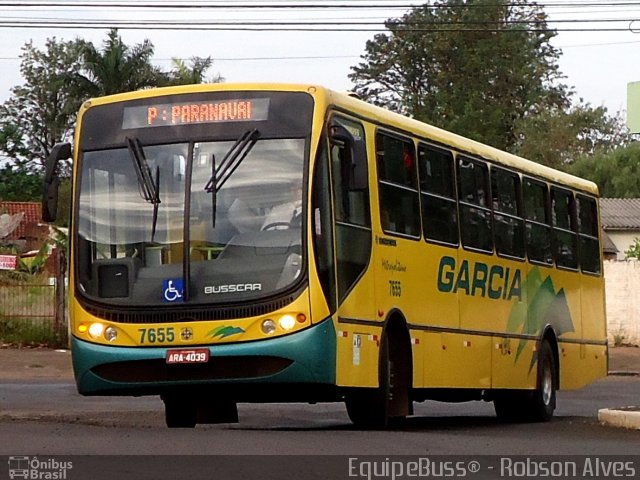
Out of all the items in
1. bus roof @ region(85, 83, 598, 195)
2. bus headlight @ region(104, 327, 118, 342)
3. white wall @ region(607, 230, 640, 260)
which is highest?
white wall @ region(607, 230, 640, 260)

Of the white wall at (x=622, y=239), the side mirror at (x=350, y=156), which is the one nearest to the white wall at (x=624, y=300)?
the white wall at (x=622, y=239)

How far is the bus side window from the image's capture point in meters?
19.9

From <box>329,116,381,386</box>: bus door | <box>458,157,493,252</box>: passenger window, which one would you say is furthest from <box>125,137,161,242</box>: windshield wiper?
<box>458,157,493,252</box>: passenger window

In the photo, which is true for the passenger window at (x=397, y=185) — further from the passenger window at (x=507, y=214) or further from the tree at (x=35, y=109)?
the tree at (x=35, y=109)

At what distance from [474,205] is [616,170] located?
60.7m

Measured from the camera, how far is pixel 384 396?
1498cm

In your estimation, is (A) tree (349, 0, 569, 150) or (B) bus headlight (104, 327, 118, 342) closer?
(B) bus headlight (104, 327, 118, 342)

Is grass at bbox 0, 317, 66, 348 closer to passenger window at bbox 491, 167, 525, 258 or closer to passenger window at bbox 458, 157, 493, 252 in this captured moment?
passenger window at bbox 491, 167, 525, 258

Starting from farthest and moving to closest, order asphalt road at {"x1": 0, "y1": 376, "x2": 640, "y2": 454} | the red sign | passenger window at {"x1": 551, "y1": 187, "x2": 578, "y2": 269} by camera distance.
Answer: the red sign → passenger window at {"x1": 551, "y1": 187, "x2": 578, "y2": 269} → asphalt road at {"x1": 0, "y1": 376, "x2": 640, "y2": 454}

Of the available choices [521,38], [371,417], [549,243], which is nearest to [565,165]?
[521,38]

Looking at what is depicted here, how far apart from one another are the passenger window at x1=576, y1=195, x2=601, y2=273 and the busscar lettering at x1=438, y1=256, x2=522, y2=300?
9.87ft

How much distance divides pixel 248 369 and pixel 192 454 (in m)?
3.05

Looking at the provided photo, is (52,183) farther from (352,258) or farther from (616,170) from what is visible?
(616,170)
